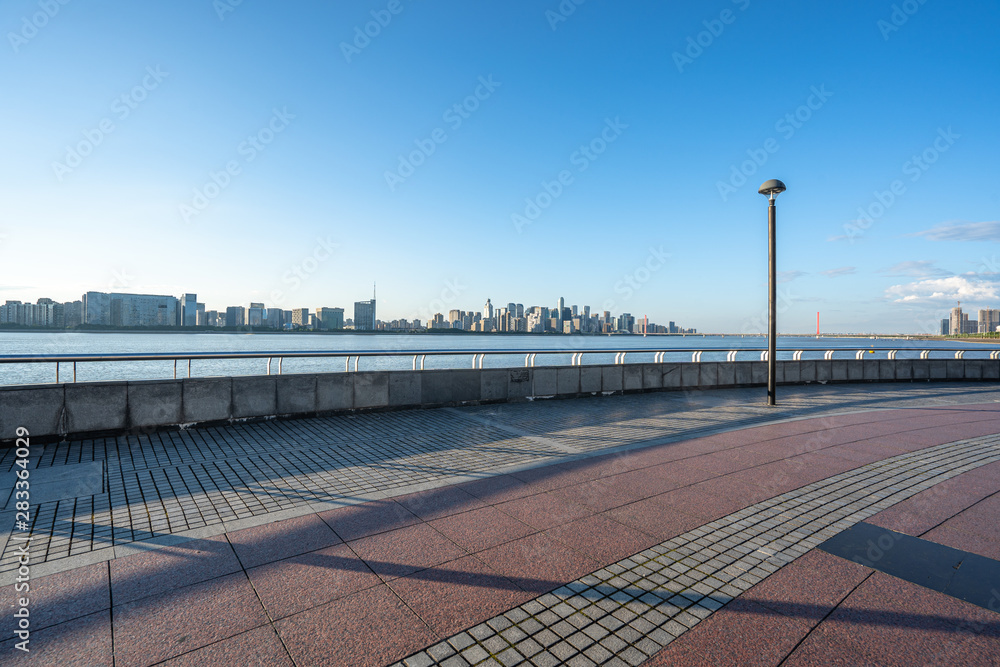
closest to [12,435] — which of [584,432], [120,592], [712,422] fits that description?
[120,592]

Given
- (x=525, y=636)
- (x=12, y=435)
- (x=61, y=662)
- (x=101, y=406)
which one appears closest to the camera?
(x=61, y=662)

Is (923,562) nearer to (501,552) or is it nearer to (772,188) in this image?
(501,552)

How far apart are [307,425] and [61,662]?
6.69 metres

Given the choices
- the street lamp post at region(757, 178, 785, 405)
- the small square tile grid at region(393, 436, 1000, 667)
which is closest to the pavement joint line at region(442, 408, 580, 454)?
the small square tile grid at region(393, 436, 1000, 667)

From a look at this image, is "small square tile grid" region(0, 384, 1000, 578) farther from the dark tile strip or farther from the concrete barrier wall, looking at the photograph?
the dark tile strip

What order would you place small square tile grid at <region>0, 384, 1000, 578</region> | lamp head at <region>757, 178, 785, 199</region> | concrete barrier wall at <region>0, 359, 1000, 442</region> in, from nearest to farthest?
small square tile grid at <region>0, 384, 1000, 578</region>, concrete barrier wall at <region>0, 359, 1000, 442</region>, lamp head at <region>757, 178, 785, 199</region>

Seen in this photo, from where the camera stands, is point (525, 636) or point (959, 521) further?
point (959, 521)

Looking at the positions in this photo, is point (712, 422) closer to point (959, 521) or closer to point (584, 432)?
point (584, 432)

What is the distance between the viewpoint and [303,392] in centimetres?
1011

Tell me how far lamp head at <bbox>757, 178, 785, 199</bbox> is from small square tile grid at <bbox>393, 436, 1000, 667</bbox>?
8519 mm

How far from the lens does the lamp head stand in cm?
1229

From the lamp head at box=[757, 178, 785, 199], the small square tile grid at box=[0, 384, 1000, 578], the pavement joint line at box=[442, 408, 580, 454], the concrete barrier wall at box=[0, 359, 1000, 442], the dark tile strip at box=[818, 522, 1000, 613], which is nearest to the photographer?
the dark tile strip at box=[818, 522, 1000, 613]

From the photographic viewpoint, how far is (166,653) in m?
3.01

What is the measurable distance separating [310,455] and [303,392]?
118 inches
